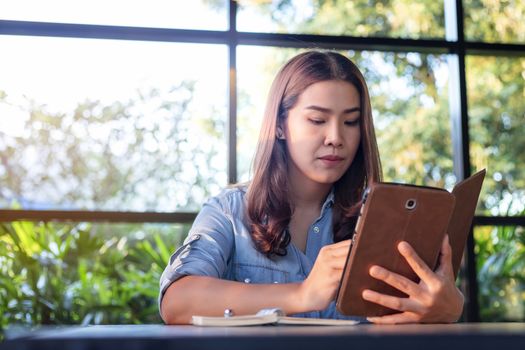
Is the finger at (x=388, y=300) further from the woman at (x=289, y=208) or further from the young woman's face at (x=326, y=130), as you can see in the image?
the young woman's face at (x=326, y=130)

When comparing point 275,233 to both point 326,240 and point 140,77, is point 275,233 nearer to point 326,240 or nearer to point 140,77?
point 326,240

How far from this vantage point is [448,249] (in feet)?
5.08

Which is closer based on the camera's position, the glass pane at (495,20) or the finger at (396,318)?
the finger at (396,318)

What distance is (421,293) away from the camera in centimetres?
147

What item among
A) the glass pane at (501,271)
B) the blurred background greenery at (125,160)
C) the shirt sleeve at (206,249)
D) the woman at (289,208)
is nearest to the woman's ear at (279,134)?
the woman at (289,208)

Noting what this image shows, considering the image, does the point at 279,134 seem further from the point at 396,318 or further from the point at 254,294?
the point at 396,318

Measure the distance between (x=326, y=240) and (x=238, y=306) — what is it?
44cm

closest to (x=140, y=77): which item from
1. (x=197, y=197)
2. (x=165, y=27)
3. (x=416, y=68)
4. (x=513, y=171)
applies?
(x=165, y=27)

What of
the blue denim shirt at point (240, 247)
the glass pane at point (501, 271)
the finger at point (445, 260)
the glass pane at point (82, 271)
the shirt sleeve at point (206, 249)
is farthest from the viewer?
the glass pane at point (501, 271)

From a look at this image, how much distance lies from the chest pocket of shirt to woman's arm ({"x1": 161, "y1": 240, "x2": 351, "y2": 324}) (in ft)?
0.84

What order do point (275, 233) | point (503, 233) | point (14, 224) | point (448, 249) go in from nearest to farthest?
point (448, 249), point (275, 233), point (14, 224), point (503, 233)

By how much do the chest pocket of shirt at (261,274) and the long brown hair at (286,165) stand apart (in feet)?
0.14

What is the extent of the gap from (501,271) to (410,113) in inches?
30.4

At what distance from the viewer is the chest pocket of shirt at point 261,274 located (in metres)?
1.87
